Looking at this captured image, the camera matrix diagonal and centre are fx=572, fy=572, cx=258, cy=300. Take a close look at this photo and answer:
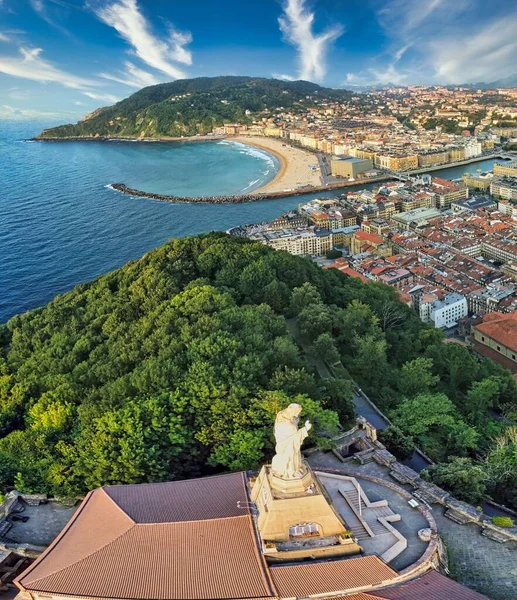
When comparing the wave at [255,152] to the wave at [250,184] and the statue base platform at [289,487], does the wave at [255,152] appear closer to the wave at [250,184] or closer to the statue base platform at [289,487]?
the wave at [250,184]

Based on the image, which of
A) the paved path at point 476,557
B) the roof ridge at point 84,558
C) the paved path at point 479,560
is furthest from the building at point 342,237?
the roof ridge at point 84,558

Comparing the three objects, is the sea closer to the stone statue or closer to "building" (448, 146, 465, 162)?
"building" (448, 146, 465, 162)

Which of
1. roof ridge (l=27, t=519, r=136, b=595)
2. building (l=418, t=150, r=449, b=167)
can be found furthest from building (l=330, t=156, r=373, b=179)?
roof ridge (l=27, t=519, r=136, b=595)

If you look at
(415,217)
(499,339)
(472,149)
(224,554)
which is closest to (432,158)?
(472,149)

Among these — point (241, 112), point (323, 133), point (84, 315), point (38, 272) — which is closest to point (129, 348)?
point (84, 315)

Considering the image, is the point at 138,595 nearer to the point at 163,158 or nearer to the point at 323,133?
the point at 163,158

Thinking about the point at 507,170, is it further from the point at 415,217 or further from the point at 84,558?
the point at 84,558

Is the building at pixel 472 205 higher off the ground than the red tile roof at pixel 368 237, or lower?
higher
